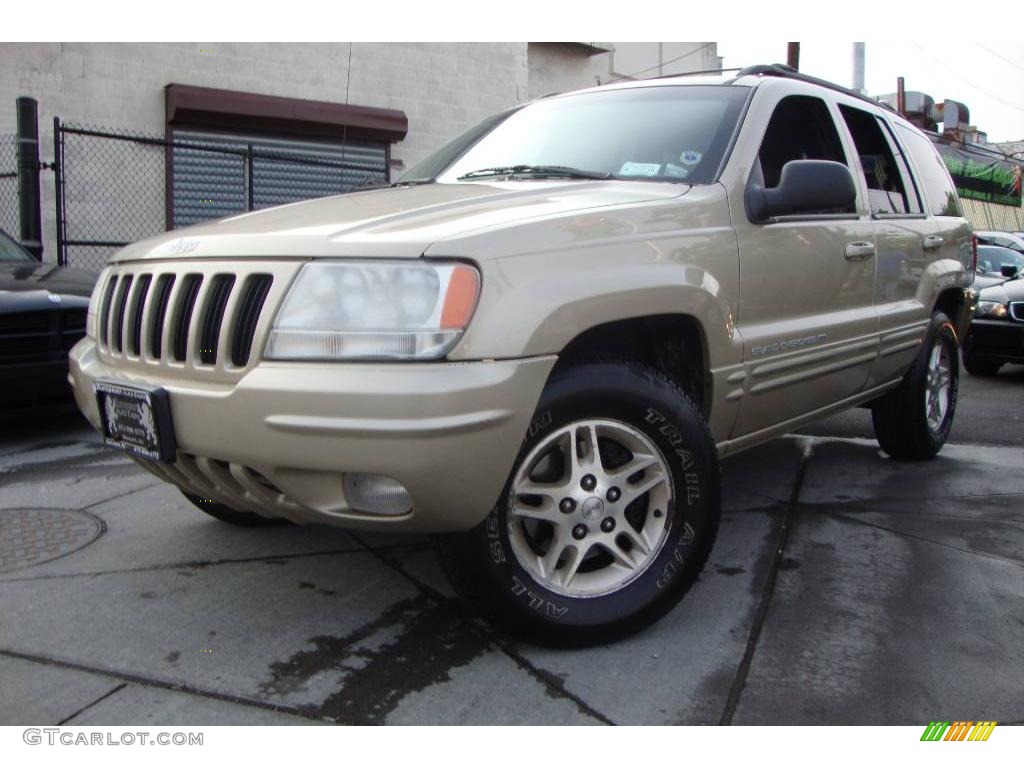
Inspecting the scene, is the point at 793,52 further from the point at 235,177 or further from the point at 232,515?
the point at 232,515

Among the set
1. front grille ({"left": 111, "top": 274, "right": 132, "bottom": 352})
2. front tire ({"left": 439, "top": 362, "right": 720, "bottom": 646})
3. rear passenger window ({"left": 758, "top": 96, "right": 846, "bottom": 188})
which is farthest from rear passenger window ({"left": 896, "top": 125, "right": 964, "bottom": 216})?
front grille ({"left": 111, "top": 274, "right": 132, "bottom": 352})

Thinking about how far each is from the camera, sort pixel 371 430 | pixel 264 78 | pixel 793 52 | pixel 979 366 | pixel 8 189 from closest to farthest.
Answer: pixel 371 430
pixel 979 366
pixel 8 189
pixel 264 78
pixel 793 52

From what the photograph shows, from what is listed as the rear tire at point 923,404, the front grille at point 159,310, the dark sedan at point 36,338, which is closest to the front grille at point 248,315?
the front grille at point 159,310

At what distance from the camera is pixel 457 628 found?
9.48 feet

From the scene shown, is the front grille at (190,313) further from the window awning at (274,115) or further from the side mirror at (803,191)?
the window awning at (274,115)

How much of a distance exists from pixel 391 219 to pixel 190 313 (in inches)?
24.3

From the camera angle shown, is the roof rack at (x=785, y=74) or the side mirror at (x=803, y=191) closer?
the side mirror at (x=803, y=191)

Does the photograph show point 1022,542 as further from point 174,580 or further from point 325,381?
point 174,580

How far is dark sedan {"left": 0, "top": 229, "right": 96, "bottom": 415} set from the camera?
5285 millimetres

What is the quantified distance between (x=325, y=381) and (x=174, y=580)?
4.58ft

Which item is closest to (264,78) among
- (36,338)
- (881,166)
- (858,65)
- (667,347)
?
(36,338)

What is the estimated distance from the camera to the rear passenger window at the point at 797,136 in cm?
388

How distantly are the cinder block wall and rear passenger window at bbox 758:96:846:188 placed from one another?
20.9ft

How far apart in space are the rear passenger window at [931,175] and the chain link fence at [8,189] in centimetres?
946
